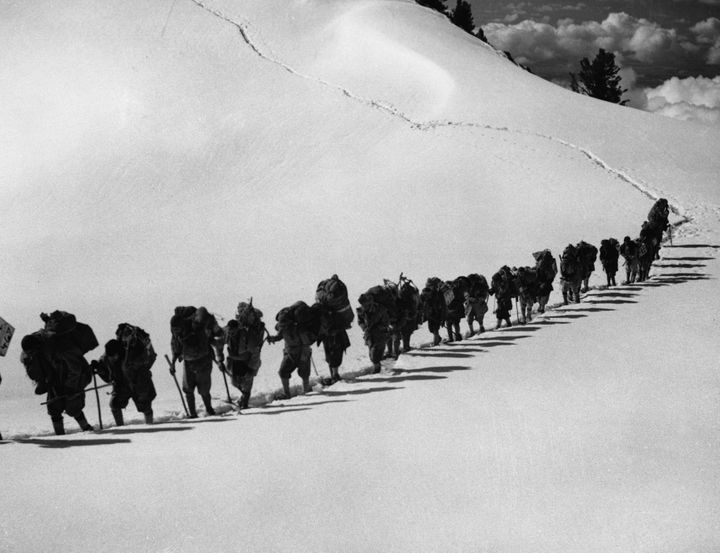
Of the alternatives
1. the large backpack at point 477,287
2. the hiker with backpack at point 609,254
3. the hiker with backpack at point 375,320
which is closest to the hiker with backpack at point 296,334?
the hiker with backpack at point 375,320

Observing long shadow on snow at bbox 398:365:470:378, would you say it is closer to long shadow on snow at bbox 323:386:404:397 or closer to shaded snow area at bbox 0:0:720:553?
shaded snow area at bbox 0:0:720:553

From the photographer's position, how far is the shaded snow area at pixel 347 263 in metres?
6.76

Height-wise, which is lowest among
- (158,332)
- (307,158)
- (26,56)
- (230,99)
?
(158,332)

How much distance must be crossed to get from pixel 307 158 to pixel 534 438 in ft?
85.2

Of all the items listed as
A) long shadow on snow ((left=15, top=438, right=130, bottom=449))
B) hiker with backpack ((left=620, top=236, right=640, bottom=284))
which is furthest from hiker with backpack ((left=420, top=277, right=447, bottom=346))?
long shadow on snow ((left=15, top=438, right=130, bottom=449))

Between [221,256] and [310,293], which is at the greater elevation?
[221,256]

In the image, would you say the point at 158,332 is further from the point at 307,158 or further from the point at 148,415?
the point at 307,158

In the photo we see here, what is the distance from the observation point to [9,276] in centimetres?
2394

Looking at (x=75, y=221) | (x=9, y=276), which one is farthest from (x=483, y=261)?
(x=75, y=221)

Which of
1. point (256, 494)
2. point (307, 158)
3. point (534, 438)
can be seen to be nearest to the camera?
point (256, 494)

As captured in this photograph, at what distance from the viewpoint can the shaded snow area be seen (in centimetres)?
676

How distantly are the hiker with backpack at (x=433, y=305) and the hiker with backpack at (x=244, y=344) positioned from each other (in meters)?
4.26

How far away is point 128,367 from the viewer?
10953 mm

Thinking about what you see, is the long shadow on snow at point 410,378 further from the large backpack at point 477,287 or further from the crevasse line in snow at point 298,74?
the crevasse line in snow at point 298,74
